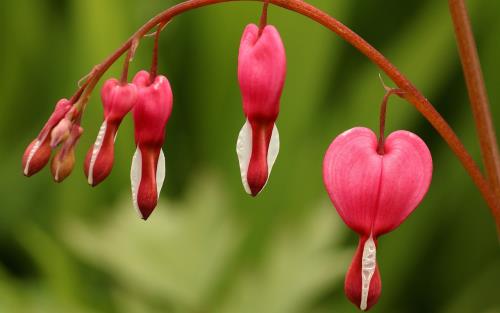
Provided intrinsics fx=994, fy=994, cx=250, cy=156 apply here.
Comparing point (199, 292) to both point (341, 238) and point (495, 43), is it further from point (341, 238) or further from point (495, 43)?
point (495, 43)

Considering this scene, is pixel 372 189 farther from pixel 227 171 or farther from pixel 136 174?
pixel 227 171

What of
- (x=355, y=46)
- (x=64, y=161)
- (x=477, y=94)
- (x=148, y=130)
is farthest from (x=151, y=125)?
(x=477, y=94)

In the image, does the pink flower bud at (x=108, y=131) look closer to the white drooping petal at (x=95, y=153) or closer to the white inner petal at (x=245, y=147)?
the white drooping petal at (x=95, y=153)

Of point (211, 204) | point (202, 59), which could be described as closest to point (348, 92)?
point (202, 59)

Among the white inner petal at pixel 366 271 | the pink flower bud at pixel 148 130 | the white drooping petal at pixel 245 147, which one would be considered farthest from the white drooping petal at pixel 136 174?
the white inner petal at pixel 366 271

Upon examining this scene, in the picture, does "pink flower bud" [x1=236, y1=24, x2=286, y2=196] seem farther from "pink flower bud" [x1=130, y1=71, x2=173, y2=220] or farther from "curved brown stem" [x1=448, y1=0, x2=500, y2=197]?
"curved brown stem" [x1=448, y1=0, x2=500, y2=197]

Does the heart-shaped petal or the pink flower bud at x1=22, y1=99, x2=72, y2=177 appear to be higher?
the pink flower bud at x1=22, y1=99, x2=72, y2=177

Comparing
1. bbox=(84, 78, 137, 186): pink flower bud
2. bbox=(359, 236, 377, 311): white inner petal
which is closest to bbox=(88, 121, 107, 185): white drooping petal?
bbox=(84, 78, 137, 186): pink flower bud
